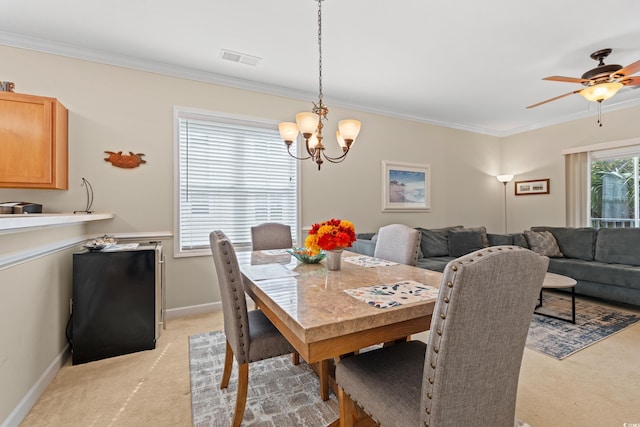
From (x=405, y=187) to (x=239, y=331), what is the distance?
3705 millimetres

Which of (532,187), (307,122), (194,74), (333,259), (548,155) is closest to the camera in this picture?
(333,259)

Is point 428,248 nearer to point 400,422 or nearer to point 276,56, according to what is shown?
point 276,56

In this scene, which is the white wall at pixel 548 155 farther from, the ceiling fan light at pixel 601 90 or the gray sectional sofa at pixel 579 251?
the ceiling fan light at pixel 601 90

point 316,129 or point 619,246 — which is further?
point 619,246

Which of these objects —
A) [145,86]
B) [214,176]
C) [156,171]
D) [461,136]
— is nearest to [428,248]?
[461,136]

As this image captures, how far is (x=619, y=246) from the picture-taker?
3.64 meters

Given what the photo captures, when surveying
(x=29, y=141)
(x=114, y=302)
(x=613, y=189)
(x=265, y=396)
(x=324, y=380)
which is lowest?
(x=265, y=396)

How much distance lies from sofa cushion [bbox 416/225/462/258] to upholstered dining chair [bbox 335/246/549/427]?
3299mm

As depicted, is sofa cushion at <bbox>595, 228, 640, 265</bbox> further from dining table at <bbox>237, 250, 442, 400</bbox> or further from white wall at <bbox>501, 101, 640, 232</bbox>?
dining table at <bbox>237, 250, 442, 400</bbox>

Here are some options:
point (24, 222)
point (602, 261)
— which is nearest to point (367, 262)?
point (24, 222)

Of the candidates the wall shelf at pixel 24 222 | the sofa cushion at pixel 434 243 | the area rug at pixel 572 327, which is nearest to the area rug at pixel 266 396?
the area rug at pixel 572 327

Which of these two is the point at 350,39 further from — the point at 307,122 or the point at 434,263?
the point at 434,263

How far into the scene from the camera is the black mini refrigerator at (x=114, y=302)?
219 cm

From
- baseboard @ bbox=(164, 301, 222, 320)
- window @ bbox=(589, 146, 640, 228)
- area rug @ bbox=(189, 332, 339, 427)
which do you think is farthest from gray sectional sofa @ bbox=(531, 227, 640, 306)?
baseboard @ bbox=(164, 301, 222, 320)
